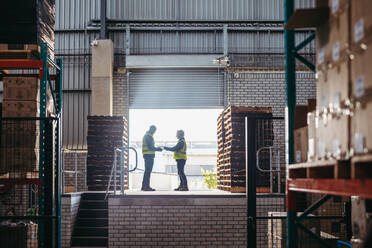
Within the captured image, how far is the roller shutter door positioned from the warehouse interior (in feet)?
0.12

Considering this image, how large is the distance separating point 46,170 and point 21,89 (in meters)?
2.07

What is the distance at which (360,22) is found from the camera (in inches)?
→ 128

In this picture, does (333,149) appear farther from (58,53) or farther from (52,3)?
(58,53)

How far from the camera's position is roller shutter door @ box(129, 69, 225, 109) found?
1723 cm

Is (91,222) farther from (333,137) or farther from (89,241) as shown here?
(333,137)

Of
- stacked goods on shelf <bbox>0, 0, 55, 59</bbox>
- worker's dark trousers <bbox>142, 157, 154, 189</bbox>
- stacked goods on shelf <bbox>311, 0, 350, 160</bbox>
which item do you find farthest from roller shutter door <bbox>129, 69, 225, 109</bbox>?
stacked goods on shelf <bbox>311, 0, 350, 160</bbox>

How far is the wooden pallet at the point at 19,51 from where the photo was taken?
7.66 meters

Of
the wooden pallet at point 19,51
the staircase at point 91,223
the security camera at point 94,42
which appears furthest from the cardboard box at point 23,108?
the security camera at point 94,42

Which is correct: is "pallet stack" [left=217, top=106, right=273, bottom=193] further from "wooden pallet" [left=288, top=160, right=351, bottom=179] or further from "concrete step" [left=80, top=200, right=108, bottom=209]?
"wooden pallet" [left=288, top=160, right=351, bottom=179]

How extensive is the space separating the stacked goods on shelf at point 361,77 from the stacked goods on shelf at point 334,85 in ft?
0.39

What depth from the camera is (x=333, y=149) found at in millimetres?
3621

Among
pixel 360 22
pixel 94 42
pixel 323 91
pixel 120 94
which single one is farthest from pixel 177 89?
pixel 360 22

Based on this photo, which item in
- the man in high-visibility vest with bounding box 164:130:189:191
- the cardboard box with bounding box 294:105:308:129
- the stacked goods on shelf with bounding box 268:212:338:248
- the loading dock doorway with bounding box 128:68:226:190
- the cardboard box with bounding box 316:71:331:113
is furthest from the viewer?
the loading dock doorway with bounding box 128:68:226:190

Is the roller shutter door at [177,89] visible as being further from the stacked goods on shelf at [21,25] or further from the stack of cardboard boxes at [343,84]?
the stack of cardboard boxes at [343,84]
